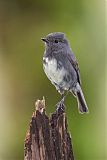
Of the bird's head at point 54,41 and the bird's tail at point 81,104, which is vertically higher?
the bird's head at point 54,41

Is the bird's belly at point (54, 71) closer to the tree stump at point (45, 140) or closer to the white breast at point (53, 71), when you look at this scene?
the white breast at point (53, 71)

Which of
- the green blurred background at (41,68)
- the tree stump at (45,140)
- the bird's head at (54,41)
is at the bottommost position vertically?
the tree stump at (45,140)

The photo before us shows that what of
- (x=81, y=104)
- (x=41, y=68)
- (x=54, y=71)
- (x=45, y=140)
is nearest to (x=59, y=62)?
(x=54, y=71)

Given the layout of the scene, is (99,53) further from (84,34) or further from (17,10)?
(17,10)

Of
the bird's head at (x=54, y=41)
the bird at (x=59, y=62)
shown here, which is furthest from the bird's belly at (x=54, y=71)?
the bird's head at (x=54, y=41)

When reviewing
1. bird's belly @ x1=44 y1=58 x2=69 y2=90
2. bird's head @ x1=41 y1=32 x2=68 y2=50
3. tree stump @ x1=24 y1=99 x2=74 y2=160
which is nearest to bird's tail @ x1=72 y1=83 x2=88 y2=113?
bird's belly @ x1=44 y1=58 x2=69 y2=90

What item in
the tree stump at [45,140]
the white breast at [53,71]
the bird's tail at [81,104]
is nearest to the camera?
the tree stump at [45,140]

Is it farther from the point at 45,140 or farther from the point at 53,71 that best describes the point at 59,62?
the point at 45,140
